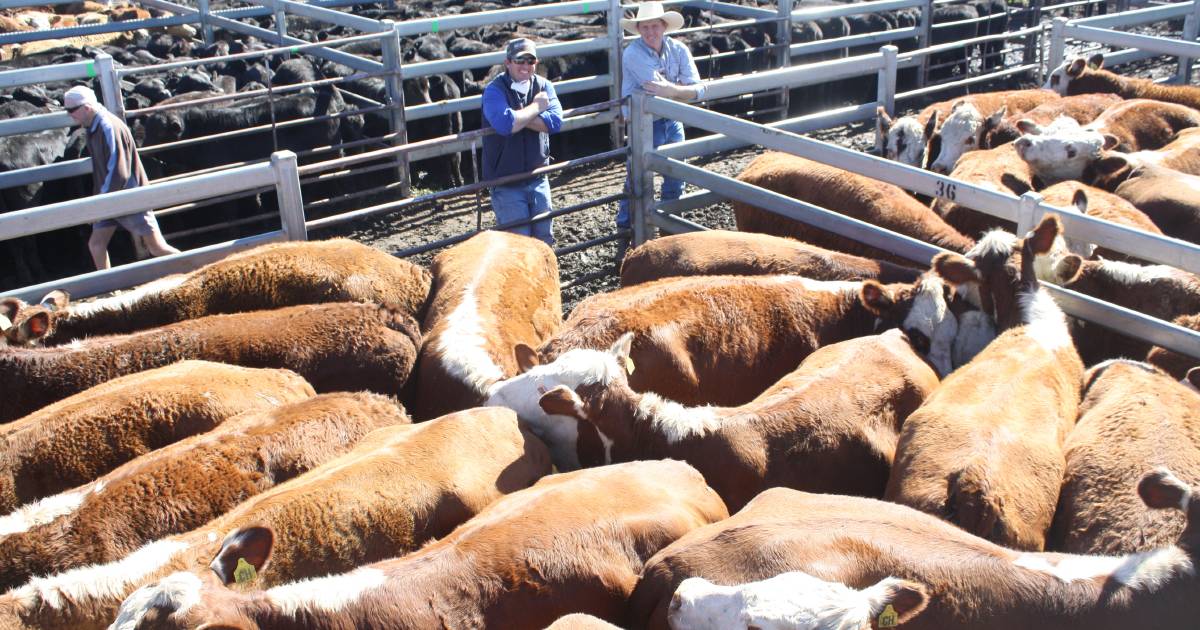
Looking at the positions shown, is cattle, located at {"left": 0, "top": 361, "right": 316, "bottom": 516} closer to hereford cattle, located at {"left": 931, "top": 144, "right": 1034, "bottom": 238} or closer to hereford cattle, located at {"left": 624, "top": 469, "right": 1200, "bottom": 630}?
hereford cattle, located at {"left": 624, "top": 469, "right": 1200, "bottom": 630}

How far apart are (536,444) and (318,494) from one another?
99 centimetres

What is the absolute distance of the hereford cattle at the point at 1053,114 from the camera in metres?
8.20

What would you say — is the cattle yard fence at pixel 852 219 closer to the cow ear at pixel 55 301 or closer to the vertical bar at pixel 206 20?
the cow ear at pixel 55 301

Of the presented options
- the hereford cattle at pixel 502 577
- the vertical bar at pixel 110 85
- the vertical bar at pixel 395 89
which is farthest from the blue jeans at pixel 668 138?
the hereford cattle at pixel 502 577

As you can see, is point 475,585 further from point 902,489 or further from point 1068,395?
point 1068,395

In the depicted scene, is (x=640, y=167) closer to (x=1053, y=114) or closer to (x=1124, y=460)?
(x=1053, y=114)

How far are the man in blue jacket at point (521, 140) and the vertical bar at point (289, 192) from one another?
1.47m

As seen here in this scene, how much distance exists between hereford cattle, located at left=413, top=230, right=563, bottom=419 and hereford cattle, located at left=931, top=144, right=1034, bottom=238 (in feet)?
8.18

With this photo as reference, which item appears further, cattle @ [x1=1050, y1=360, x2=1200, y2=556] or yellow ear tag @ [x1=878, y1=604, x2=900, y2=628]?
cattle @ [x1=1050, y1=360, x2=1200, y2=556]

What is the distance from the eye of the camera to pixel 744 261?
5965mm

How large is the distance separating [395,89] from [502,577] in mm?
7937

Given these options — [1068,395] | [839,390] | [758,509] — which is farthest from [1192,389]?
[758,509]

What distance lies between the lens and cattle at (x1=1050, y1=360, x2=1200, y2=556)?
3.71 meters

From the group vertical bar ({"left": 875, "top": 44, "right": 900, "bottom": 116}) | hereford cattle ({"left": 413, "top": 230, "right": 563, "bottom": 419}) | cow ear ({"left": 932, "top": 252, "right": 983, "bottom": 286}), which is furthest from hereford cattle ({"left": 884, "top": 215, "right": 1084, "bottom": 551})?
vertical bar ({"left": 875, "top": 44, "right": 900, "bottom": 116})
